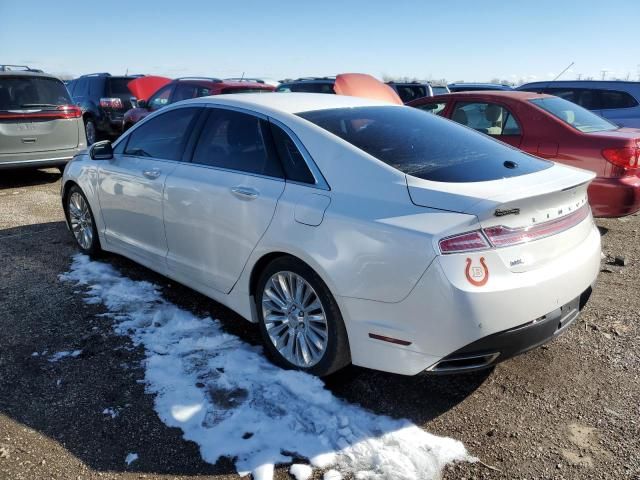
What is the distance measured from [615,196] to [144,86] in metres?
10.7

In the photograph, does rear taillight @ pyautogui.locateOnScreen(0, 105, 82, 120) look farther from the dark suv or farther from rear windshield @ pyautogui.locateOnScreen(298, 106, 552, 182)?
rear windshield @ pyautogui.locateOnScreen(298, 106, 552, 182)

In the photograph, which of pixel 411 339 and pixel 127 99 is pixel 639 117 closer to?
pixel 411 339

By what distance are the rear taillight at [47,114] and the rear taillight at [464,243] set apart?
7.69 metres

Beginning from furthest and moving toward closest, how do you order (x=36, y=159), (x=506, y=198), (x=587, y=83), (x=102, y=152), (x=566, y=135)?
(x=587, y=83)
(x=36, y=159)
(x=566, y=135)
(x=102, y=152)
(x=506, y=198)

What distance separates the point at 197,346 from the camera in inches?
136

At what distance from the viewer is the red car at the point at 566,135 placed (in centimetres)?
523

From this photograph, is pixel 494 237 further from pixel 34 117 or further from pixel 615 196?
pixel 34 117

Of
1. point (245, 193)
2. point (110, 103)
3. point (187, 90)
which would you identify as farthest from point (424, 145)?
point (110, 103)

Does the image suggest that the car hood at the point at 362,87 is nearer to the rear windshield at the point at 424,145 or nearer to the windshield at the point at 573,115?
the windshield at the point at 573,115

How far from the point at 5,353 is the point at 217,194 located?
65.4 inches

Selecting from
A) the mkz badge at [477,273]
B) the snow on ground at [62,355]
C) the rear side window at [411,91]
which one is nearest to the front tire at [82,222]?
the snow on ground at [62,355]

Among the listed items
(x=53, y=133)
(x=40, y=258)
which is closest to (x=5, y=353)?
(x=40, y=258)

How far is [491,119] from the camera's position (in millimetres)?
6375

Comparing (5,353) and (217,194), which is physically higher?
(217,194)
